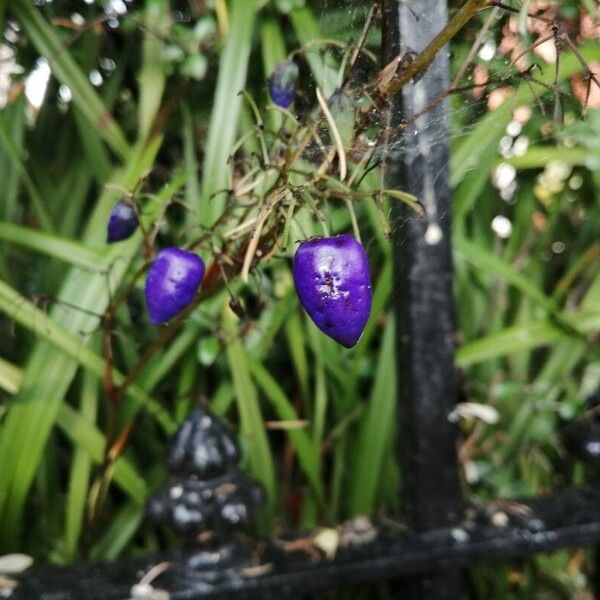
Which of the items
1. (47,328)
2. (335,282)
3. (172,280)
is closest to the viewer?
(335,282)

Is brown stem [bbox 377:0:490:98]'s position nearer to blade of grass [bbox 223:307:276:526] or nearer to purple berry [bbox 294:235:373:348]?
purple berry [bbox 294:235:373:348]

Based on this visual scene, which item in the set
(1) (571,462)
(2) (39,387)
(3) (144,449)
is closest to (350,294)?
(2) (39,387)

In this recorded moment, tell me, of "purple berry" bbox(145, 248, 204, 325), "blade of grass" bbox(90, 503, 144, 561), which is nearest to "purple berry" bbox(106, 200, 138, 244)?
"purple berry" bbox(145, 248, 204, 325)

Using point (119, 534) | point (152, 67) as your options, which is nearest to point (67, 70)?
point (152, 67)

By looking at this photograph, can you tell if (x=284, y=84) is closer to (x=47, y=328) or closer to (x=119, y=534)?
(x=47, y=328)

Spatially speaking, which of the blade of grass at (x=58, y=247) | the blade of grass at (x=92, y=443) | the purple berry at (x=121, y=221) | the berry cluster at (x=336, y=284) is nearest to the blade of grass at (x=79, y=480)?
the blade of grass at (x=92, y=443)

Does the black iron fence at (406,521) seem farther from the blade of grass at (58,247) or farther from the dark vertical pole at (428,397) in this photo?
the blade of grass at (58,247)
